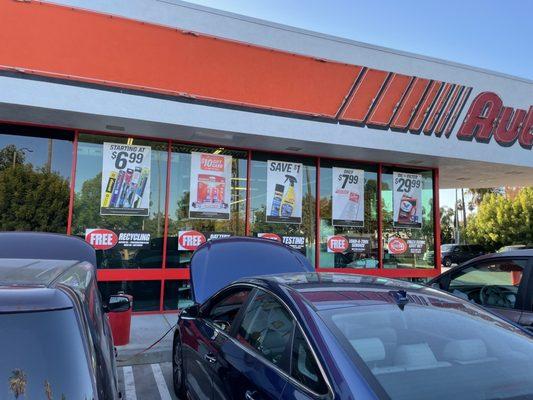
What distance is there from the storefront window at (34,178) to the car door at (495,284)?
22.7 ft

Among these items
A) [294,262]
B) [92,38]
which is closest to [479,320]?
[294,262]

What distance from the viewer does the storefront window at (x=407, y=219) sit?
38.7ft

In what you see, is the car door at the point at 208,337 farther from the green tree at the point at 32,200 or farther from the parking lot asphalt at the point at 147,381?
the green tree at the point at 32,200

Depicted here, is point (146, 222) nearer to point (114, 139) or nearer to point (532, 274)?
point (114, 139)

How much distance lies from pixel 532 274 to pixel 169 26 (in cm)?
686

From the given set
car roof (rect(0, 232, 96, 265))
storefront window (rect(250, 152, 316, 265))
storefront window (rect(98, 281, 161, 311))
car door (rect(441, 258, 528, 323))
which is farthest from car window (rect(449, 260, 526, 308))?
storefront window (rect(98, 281, 161, 311))

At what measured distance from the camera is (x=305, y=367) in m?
2.46

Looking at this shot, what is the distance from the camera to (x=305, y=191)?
432 inches

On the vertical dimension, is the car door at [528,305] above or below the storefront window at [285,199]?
below

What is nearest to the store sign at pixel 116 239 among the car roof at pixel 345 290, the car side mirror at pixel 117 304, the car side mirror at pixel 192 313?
the car side mirror at pixel 192 313

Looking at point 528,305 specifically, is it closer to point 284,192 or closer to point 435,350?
point 435,350

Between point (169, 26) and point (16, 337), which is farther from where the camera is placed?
point (169, 26)

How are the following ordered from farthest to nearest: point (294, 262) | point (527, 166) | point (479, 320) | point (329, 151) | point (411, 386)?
point (527, 166), point (329, 151), point (294, 262), point (479, 320), point (411, 386)

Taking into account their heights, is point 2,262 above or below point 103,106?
below
